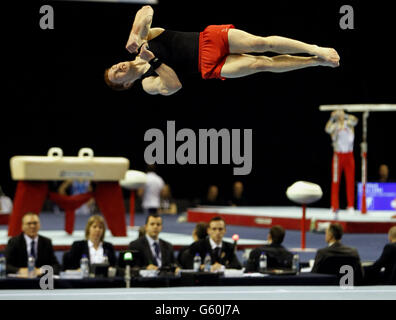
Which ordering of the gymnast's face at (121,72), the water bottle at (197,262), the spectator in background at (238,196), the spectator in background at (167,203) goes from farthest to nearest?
the spectator in background at (167,203) → the spectator in background at (238,196) → the water bottle at (197,262) → the gymnast's face at (121,72)

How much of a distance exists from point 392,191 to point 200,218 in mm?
3633

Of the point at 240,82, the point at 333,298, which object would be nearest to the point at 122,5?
the point at 240,82

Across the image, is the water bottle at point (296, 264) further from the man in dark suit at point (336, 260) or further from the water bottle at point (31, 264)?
the water bottle at point (31, 264)

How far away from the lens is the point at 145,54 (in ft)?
18.3

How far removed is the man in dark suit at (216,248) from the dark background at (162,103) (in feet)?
25.0

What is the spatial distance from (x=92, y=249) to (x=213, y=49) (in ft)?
9.14

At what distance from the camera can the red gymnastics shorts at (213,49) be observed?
575cm

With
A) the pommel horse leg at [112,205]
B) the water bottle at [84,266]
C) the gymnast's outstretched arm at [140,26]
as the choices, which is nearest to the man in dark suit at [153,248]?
the water bottle at [84,266]

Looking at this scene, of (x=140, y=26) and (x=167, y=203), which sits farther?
(x=167, y=203)

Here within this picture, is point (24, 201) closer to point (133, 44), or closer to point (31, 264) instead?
point (31, 264)

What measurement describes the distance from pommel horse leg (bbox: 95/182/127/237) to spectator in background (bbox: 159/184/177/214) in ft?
20.8

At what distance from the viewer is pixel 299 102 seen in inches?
661

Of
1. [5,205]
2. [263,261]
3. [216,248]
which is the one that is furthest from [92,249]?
[5,205]

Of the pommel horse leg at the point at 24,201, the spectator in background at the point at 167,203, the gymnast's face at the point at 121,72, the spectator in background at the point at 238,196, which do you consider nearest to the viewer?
the gymnast's face at the point at 121,72
